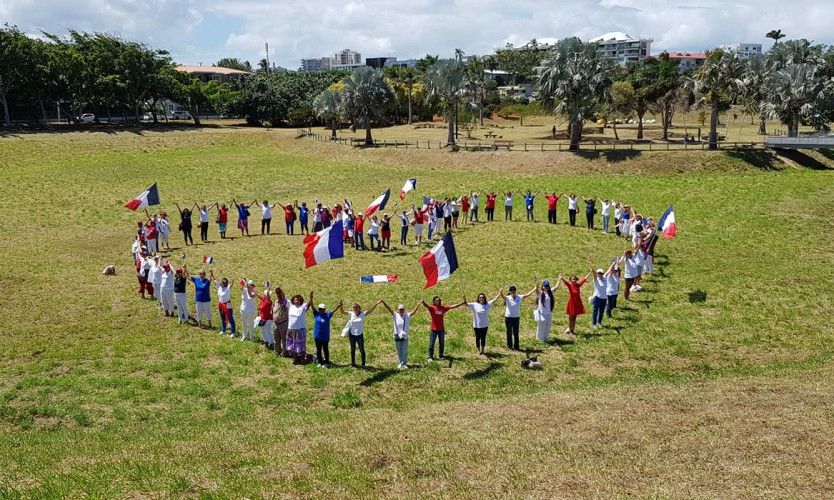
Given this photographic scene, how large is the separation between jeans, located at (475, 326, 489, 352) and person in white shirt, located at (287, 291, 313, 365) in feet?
13.2

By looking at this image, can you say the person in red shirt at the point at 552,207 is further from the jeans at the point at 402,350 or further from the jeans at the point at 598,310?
the jeans at the point at 402,350

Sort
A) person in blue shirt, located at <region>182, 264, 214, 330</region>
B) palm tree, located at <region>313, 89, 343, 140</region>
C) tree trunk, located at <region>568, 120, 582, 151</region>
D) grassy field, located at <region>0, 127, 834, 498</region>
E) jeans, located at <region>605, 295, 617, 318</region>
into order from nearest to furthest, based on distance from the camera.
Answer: grassy field, located at <region>0, 127, 834, 498</region> → person in blue shirt, located at <region>182, 264, 214, 330</region> → jeans, located at <region>605, 295, 617, 318</region> → tree trunk, located at <region>568, 120, 582, 151</region> → palm tree, located at <region>313, 89, 343, 140</region>

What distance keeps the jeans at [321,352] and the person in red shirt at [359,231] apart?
11604mm

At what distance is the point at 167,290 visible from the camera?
2002cm

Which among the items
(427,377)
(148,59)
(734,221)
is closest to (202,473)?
(427,377)

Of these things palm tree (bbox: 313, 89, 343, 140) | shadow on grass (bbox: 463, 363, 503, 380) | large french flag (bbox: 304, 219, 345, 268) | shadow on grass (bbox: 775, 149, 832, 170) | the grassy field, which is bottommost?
shadow on grass (bbox: 463, 363, 503, 380)

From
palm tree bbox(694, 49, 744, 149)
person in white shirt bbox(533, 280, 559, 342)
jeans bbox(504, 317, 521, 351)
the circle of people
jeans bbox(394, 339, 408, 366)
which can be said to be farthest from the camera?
palm tree bbox(694, 49, 744, 149)

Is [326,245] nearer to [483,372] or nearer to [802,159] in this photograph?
[483,372]

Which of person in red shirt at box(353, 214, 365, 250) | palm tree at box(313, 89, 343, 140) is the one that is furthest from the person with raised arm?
palm tree at box(313, 89, 343, 140)

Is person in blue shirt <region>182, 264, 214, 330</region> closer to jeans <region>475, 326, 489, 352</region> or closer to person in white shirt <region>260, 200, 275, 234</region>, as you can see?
jeans <region>475, 326, 489, 352</region>

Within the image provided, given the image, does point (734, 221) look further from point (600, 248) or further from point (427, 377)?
point (427, 377)

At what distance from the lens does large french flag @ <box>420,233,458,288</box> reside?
55.7ft

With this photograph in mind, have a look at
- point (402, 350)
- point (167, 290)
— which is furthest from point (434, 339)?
point (167, 290)

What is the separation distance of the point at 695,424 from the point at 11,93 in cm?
7451
